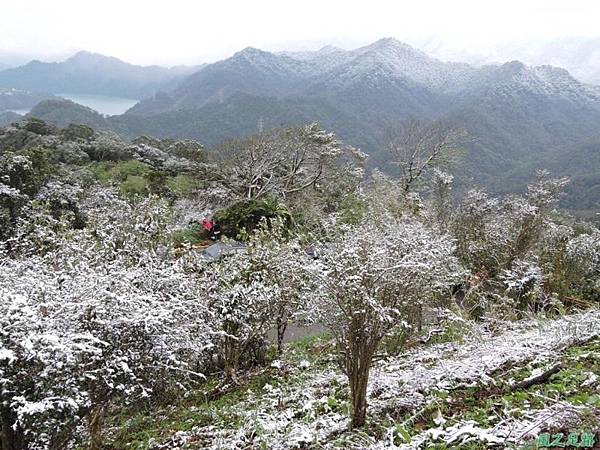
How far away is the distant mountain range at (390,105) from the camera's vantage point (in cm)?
7125

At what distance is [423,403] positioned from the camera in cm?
419

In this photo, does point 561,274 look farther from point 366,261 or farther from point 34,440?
point 34,440

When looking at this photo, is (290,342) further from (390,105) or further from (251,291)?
(390,105)

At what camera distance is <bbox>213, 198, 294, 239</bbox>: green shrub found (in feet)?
56.7

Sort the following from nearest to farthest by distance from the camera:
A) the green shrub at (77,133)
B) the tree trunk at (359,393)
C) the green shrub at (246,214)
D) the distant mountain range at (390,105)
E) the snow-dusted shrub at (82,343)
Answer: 1. the snow-dusted shrub at (82,343)
2. the tree trunk at (359,393)
3. the green shrub at (246,214)
4. the green shrub at (77,133)
5. the distant mountain range at (390,105)

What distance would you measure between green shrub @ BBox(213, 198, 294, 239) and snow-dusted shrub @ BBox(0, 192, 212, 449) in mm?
11012

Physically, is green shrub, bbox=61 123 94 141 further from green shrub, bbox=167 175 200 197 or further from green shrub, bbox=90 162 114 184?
green shrub, bbox=167 175 200 197

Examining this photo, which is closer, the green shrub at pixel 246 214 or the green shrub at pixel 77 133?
the green shrub at pixel 246 214

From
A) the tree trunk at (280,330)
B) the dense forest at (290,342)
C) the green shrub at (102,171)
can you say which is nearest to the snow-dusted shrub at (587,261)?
the dense forest at (290,342)

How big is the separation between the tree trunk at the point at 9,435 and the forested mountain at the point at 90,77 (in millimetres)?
144013

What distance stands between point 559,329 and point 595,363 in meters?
1.13

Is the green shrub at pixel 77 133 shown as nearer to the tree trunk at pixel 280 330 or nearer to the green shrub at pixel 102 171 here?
the green shrub at pixel 102 171

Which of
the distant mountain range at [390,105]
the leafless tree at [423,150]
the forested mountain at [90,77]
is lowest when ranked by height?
the leafless tree at [423,150]

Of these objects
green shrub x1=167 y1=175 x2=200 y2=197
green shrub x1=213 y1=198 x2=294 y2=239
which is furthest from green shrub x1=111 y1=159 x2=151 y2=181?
green shrub x1=213 y1=198 x2=294 y2=239
